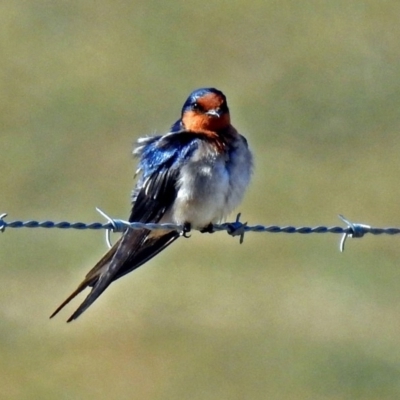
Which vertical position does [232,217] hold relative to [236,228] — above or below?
above

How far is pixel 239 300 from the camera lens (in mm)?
12125

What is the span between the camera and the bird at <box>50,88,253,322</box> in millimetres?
6520

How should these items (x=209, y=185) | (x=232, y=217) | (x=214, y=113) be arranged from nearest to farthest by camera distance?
(x=209, y=185), (x=214, y=113), (x=232, y=217)

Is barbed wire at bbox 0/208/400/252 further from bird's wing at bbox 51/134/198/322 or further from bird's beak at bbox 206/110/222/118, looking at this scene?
bird's beak at bbox 206/110/222/118

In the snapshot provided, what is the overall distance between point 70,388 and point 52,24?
1229 cm

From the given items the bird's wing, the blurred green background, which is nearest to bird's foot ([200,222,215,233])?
the bird's wing

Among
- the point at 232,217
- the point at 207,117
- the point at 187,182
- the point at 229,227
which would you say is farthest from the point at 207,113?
the point at 232,217

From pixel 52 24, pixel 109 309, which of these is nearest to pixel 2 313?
pixel 109 309

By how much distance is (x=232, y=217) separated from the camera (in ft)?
36.9

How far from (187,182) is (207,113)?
0.39m

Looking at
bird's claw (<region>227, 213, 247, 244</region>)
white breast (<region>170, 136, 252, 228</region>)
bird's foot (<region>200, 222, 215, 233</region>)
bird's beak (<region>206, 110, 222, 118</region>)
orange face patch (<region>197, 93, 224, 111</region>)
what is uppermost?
orange face patch (<region>197, 93, 224, 111</region>)

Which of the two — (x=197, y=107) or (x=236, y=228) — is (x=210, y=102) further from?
(x=236, y=228)

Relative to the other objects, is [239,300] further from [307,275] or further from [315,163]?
[315,163]

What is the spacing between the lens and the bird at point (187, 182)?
652 cm
